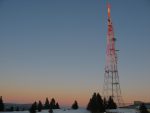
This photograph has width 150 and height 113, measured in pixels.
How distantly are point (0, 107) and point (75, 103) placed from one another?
2734 centimetres

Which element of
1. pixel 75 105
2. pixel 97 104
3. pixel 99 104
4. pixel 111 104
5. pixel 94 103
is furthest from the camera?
pixel 75 105

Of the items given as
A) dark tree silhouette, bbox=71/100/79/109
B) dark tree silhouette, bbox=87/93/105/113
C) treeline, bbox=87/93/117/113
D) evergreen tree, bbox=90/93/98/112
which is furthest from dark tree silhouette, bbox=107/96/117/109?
dark tree silhouette, bbox=71/100/79/109

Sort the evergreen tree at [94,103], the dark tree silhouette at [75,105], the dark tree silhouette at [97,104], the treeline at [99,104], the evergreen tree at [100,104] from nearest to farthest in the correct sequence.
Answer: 1. the evergreen tree at [100,104]
2. the dark tree silhouette at [97,104]
3. the treeline at [99,104]
4. the evergreen tree at [94,103]
5. the dark tree silhouette at [75,105]

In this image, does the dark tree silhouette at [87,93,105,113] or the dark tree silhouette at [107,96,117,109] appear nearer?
the dark tree silhouette at [87,93,105,113]

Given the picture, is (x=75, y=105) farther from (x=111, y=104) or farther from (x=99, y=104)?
(x=99, y=104)

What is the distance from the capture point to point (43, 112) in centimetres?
9994

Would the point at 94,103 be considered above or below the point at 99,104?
above

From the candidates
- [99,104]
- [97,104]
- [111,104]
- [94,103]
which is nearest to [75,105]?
[111,104]

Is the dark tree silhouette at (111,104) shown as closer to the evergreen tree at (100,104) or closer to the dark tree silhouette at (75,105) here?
the evergreen tree at (100,104)

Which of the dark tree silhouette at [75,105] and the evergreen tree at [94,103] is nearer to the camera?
the evergreen tree at [94,103]

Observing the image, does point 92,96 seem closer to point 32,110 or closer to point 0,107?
point 32,110

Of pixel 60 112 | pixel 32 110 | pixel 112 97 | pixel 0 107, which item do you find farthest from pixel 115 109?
pixel 0 107

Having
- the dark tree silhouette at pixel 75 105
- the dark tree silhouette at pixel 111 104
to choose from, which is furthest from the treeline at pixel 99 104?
the dark tree silhouette at pixel 75 105

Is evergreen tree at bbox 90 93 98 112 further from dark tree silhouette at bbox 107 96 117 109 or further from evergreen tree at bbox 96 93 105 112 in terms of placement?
dark tree silhouette at bbox 107 96 117 109
